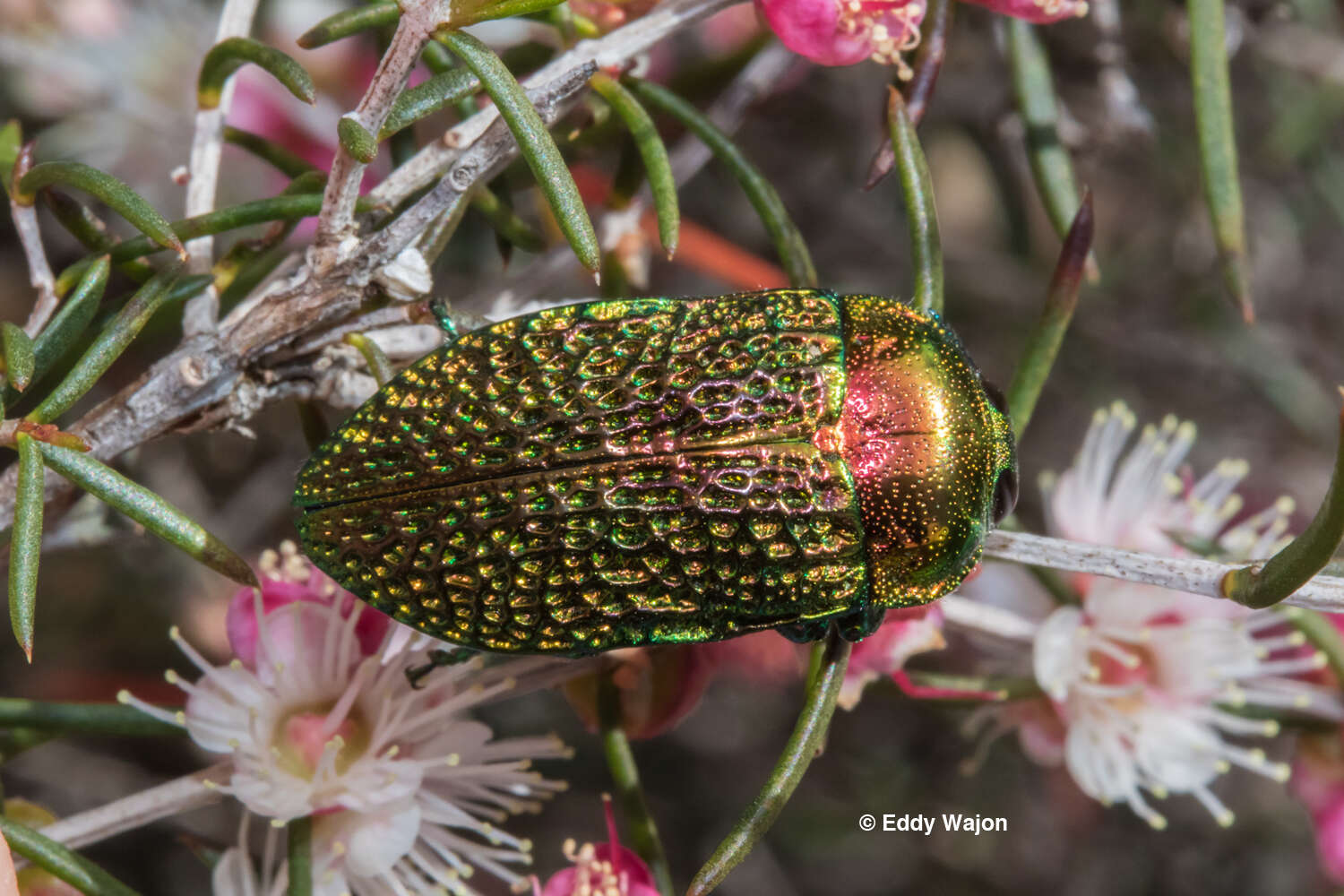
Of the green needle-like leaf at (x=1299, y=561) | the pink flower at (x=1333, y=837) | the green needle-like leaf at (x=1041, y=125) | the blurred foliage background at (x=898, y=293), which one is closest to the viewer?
the green needle-like leaf at (x=1299, y=561)

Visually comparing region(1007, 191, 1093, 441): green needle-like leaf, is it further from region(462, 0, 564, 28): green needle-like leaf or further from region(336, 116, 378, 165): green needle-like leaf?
region(336, 116, 378, 165): green needle-like leaf

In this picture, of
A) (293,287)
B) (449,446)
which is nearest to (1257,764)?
(449,446)

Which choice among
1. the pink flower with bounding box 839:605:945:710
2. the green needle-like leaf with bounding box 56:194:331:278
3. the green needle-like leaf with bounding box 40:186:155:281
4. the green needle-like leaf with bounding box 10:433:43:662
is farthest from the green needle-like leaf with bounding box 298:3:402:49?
the pink flower with bounding box 839:605:945:710

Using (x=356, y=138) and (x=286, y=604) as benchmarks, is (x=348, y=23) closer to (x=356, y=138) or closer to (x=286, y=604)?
(x=356, y=138)

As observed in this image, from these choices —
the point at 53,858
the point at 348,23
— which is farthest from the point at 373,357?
the point at 53,858

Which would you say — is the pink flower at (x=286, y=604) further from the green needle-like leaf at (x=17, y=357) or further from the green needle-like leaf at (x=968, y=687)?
the green needle-like leaf at (x=968, y=687)

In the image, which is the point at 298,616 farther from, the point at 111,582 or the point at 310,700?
the point at 111,582

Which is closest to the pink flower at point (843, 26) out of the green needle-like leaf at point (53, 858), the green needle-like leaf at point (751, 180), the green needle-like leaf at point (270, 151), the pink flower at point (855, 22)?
the pink flower at point (855, 22)

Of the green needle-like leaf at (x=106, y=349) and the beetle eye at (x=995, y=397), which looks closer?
the green needle-like leaf at (x=106, y=349)
